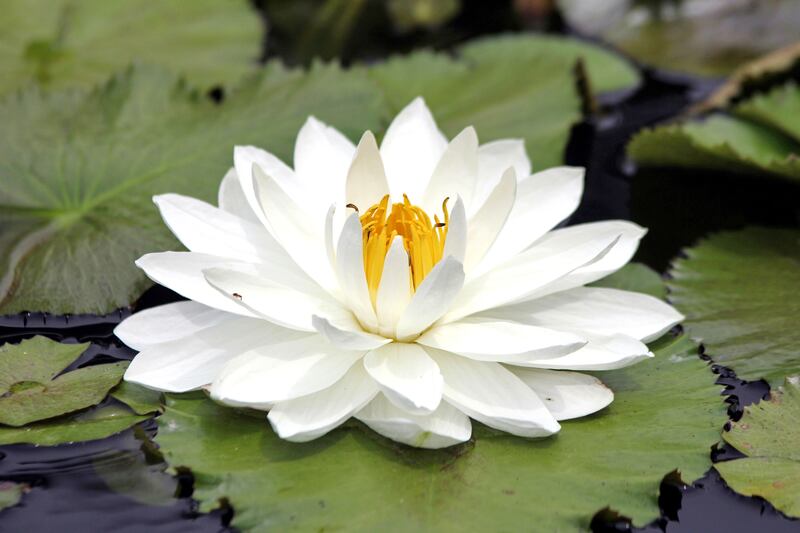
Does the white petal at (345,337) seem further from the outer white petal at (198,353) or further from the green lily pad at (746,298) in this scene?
the green lily pad at (746,298)

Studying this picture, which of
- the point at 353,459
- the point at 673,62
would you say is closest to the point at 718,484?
the point at 353,459

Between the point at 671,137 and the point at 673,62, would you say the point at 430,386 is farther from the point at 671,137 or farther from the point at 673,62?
the point at 673,62

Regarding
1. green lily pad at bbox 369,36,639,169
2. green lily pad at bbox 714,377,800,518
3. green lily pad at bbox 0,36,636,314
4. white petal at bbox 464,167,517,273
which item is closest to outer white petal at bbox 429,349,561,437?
white petal at bbox 464,167,517,273

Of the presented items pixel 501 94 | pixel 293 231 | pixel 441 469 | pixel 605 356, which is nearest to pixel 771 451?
pixel 605 356

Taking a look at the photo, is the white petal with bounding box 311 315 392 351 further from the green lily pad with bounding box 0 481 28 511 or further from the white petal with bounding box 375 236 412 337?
the green lily pad with bounding box 0 481 28 511

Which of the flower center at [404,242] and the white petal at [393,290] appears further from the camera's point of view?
the flower center at [404,242]

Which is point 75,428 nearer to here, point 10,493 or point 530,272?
point 10,493

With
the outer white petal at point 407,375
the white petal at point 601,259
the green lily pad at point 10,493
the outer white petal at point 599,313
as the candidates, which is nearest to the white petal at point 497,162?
the white petal at point 601,259
